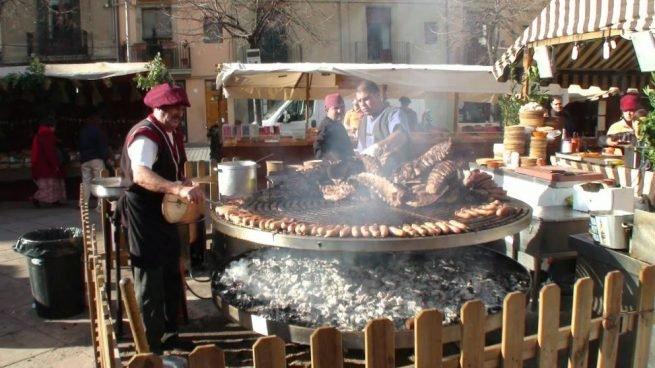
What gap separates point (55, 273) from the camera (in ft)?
15.9

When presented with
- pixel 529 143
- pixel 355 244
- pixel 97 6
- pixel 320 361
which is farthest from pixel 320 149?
pixel 97 6

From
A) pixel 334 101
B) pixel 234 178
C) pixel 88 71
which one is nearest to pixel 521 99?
pixel 334 101

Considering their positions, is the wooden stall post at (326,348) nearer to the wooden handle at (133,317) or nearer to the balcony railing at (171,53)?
the wooden handle at (133,317)

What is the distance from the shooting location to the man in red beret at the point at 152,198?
3689 mm

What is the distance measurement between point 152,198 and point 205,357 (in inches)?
75.1

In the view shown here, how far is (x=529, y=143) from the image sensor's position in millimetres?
6578

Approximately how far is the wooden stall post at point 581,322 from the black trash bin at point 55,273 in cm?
406

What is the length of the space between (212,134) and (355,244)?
10.9 metres

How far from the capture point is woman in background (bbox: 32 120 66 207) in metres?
10.3

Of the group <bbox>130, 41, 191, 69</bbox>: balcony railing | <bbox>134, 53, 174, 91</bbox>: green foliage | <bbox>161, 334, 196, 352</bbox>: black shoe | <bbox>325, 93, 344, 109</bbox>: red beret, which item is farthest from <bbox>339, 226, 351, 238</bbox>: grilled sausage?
<bbox>130, 41, 191, 69</bbox>: balcony railing

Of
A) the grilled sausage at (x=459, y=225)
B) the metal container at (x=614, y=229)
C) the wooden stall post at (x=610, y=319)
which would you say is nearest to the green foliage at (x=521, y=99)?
the metal container at (x=614, y=229)

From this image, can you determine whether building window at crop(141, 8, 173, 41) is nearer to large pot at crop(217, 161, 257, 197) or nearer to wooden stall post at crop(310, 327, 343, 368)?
large pot at crop(217, 161, 257, 197)

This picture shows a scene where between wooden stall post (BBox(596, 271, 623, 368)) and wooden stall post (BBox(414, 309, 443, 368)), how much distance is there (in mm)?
1081

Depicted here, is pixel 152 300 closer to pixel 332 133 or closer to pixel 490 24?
pixel 332 133
